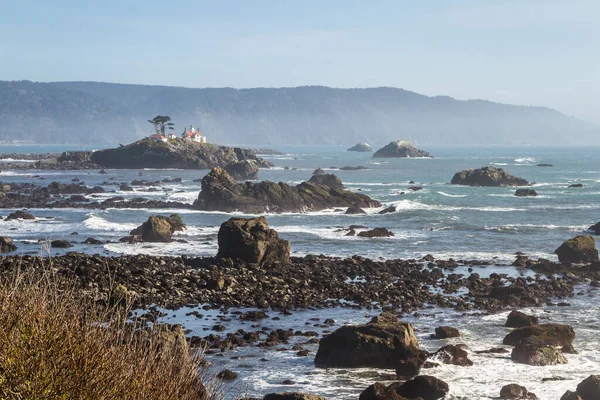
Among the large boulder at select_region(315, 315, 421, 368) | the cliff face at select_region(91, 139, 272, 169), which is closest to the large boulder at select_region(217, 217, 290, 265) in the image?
the large boulder at select_region(315, 315, 421, 368)

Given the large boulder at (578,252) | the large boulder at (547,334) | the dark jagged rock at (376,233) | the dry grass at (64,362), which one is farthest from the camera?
the dark jagged rock at (376,233)

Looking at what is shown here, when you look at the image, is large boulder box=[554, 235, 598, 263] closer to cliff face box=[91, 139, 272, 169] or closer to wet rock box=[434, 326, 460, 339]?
wet rock box=[434, 326, 460, 339]

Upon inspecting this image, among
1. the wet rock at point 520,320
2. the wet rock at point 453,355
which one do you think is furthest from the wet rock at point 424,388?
the wet rock at point 520,320

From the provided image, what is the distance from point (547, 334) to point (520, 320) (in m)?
3.30

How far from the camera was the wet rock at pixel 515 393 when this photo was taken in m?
22.0

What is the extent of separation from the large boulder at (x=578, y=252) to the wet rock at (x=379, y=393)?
2939cm

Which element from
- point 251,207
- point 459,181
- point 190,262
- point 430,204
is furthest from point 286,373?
point 459,181

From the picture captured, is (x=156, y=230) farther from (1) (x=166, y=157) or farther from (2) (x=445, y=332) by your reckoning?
(1) (x=166, y=157)

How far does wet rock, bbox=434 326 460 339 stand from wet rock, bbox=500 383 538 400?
21.9 feet

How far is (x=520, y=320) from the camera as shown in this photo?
Answer: 30656 millimetres

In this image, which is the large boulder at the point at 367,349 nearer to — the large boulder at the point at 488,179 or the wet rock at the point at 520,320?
the wet rock at the point at 520,320

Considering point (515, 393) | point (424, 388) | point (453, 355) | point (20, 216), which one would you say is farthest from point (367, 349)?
point (20, 216)

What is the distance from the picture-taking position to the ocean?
79.1 feet

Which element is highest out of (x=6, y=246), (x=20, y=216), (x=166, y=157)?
(x=166, y=157)
